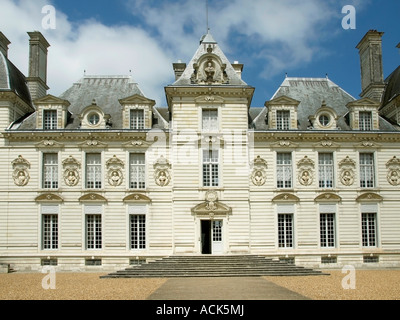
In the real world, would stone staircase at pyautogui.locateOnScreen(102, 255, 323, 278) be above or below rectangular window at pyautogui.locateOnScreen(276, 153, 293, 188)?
below

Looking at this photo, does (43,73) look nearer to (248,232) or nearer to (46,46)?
(46,46)

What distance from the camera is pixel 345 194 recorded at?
87.8 ft

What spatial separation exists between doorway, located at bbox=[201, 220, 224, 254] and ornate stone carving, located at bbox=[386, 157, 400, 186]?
952cm

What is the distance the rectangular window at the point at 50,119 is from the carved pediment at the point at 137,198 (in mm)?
5567

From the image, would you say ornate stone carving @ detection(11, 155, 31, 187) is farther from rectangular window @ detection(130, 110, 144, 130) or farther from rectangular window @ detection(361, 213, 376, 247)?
rectangular window @ detection(361, 213, 376, 247)

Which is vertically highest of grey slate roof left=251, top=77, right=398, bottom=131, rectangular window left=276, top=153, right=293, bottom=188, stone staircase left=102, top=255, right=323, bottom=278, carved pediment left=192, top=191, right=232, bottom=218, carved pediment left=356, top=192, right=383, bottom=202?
grey slate roof left=251, top=77, right=398, bottom=131

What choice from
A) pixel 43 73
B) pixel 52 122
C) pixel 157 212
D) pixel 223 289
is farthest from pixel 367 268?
pixel 43 73

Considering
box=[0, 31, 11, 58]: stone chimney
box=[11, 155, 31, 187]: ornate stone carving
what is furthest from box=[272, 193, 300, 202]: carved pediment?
box=[0, 31, 11, 58]: stone chimney

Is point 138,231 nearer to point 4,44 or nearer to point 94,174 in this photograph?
point 94,174

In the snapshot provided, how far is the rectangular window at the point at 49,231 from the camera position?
2623 cm

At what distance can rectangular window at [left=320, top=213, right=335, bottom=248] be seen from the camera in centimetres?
2662

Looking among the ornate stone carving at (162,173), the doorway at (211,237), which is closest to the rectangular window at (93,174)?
the ornate stone carving at (162,173)

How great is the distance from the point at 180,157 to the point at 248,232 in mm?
5213

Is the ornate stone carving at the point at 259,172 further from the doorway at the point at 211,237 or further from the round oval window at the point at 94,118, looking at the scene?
the round oval window at the point at 94,118
